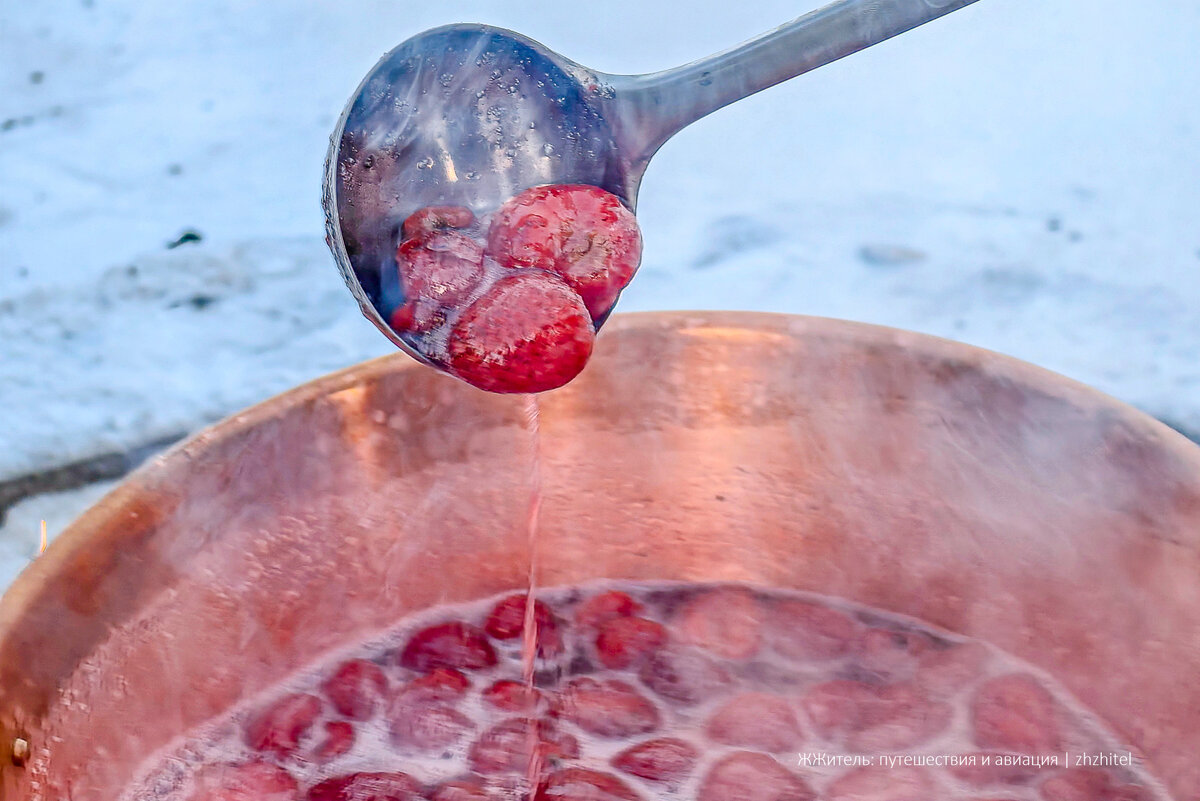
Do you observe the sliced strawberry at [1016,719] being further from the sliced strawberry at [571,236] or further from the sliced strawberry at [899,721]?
the sliced strawberry at [571,236]

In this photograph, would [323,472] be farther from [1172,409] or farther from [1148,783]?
[1172,409]

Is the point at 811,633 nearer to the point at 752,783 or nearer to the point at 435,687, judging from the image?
the point at 752,783

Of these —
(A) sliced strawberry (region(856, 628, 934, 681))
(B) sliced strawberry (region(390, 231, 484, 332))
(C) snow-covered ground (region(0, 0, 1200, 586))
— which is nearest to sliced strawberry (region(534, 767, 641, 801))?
(A) sliced strawberry (region(856, 628, 934, 681))

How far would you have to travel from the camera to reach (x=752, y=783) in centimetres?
70

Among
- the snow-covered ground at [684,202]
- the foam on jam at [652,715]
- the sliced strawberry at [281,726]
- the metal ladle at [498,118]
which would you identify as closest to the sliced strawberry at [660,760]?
the foam on jam at [652,715]

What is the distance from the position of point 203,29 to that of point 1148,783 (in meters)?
2.48

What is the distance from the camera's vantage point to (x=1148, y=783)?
0.71 meters

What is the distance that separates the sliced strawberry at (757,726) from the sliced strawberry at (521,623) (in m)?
0.14

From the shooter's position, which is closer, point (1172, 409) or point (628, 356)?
point (628, 356)

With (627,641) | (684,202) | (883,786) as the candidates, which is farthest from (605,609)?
(684,202)

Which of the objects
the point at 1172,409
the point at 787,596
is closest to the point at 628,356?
the point at 787,596

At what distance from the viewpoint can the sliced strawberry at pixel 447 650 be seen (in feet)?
Result: 2.69

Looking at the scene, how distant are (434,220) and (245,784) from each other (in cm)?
39

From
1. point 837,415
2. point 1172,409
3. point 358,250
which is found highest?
point 358,250
